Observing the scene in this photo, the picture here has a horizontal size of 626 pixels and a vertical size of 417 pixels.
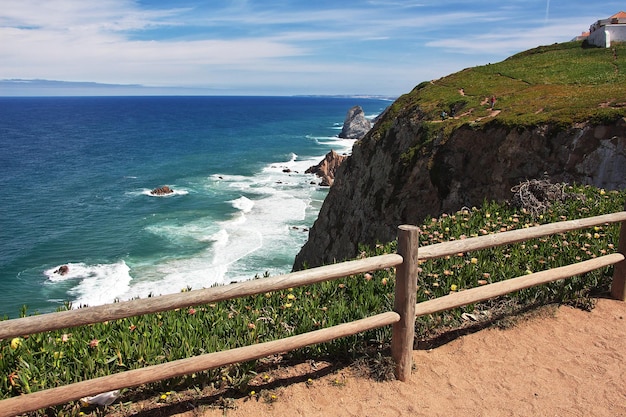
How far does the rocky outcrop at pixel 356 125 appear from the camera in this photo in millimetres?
112375

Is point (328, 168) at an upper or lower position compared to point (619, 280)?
lower

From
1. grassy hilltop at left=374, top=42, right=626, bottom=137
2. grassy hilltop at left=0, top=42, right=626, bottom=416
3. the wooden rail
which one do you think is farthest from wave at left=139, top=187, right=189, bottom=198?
the wooden rail

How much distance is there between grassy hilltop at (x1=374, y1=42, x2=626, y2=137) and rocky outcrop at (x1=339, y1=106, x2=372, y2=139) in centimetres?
7218

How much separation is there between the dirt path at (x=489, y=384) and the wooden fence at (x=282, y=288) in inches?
15.9

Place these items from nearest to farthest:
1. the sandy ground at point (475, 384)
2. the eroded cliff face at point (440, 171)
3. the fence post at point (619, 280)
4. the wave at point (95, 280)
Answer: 1. the sandy ground at point (475, 384)
2. the fence post at point (619, 280)
3. the eroded cliff face at point (440, 171)
4. the wave at point (95, 280)

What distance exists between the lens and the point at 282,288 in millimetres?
4691

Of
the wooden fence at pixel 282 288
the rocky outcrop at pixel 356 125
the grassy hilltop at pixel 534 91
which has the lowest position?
the rocky outcrop at pixel 356 125

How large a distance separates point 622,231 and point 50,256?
39.5 metres

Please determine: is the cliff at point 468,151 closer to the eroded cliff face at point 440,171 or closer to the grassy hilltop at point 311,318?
the eroded cliff face at point 440,171

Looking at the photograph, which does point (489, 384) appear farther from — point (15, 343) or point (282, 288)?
point (15, 343)

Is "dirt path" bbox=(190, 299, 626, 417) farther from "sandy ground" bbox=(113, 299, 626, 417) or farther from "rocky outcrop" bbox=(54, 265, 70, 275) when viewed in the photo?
"rocky outcrop" bbox=(54, 265, 70, 275)

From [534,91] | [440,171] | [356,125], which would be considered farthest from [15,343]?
[356,125]

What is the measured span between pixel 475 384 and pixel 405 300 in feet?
4.09

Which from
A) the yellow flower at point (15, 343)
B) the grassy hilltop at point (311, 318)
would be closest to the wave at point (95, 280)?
the grassy hilltop at point (311, 318)
